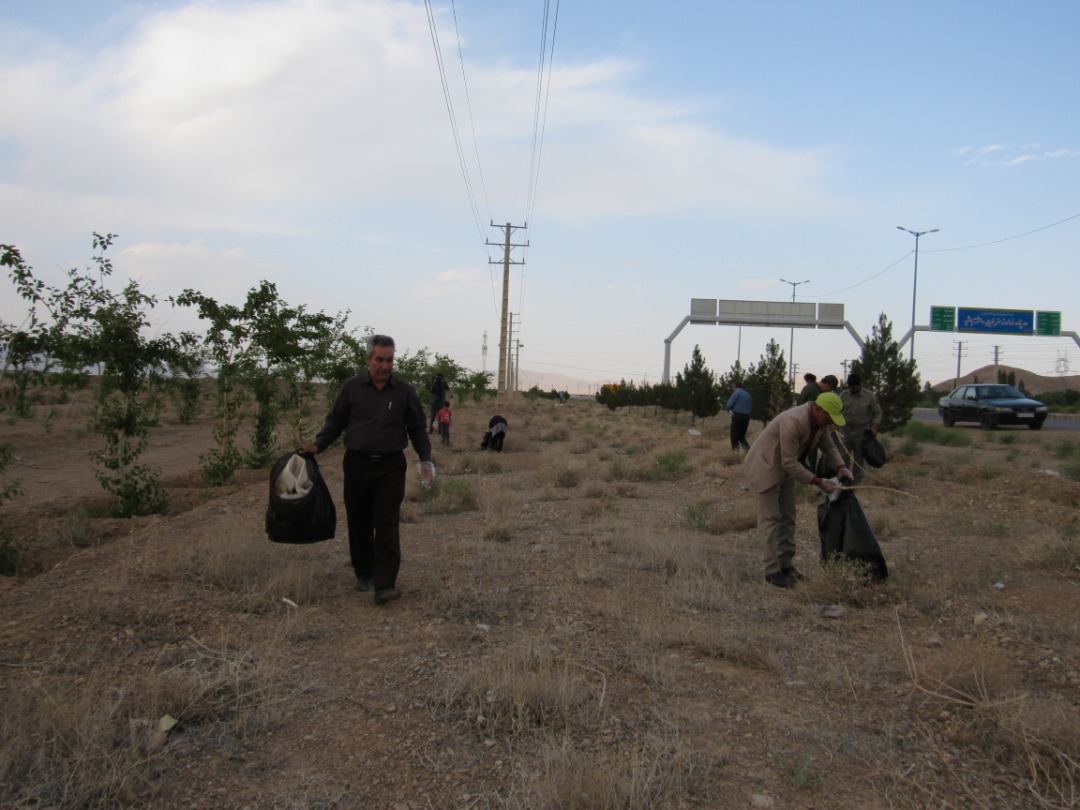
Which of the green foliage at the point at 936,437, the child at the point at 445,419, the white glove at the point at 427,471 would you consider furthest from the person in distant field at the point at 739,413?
the white glove at the point at 427,471

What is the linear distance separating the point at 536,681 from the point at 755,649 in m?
1.48

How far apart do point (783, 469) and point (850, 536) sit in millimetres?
677

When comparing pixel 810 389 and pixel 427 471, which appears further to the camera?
pixel 810 389

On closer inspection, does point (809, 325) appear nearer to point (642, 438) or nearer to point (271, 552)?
point (642, 438)

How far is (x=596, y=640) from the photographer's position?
5.00 m

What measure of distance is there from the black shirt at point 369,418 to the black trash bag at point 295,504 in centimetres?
21

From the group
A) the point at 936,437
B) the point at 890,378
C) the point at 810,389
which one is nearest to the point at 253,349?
the point at 810,389

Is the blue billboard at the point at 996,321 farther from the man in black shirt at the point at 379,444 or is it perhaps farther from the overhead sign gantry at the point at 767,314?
the man in black shirt at the point at 379,444

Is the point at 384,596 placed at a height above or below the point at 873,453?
below

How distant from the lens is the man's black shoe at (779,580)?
21.1 ft

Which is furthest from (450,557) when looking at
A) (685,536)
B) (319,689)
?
(319,689)

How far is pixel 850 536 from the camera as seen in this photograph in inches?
245

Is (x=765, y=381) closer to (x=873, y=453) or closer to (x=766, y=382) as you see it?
(x=766, y=382)

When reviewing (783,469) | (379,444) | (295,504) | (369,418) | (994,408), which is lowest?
(295,504)
